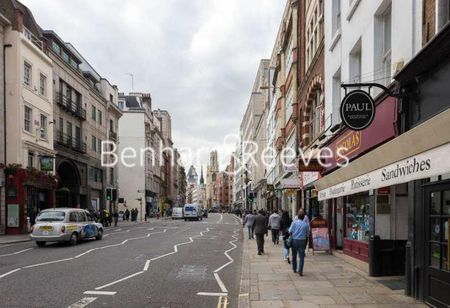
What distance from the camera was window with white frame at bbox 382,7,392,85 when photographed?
40.0 feet

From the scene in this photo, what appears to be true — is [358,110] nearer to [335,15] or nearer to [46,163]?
[335,15]

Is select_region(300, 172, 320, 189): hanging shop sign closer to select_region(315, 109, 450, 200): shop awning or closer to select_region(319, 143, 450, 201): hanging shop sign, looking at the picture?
select_region(315, 109, 450, 200): shop awning

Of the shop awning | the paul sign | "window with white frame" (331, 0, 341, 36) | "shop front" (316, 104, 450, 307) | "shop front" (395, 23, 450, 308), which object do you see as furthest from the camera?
"window with white frame" (331, 0, 341, 36)

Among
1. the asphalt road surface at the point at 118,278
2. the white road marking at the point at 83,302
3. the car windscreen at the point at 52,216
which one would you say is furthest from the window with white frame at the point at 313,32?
the white road marking at the point at 83,302

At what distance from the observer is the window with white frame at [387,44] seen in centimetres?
1219

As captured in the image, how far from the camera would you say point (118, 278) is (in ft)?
36.8

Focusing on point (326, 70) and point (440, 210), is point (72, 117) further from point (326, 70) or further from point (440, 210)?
point (440, 210)

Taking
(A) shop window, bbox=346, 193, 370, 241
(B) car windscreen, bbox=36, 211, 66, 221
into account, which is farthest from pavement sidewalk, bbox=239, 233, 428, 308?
(B) car windscreen, bbox=36, 211, 66, 221

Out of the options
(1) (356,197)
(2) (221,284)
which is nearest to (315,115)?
(1) (356,197)

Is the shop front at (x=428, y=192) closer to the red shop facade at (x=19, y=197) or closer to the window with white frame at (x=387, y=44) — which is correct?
the window with white frame at (x=387, y=44)

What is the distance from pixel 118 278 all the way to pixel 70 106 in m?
30.2

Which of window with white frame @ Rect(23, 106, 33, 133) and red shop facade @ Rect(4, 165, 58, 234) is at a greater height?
window with white frame @ Rect(23, 106, 33, 133)

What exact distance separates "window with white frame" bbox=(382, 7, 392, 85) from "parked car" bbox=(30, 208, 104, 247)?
14.0m

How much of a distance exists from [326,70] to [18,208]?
19963 millimetres
